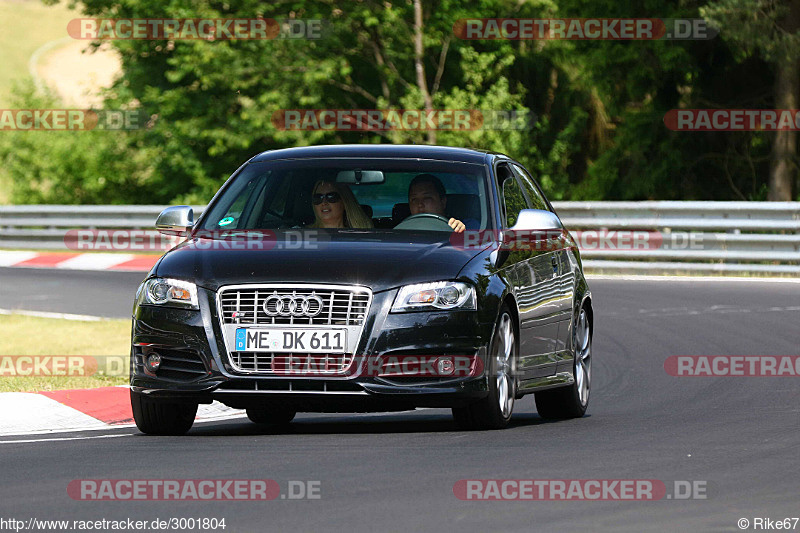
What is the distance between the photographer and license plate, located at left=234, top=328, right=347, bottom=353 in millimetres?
9203

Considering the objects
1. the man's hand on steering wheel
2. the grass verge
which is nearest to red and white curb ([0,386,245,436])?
the grass verge

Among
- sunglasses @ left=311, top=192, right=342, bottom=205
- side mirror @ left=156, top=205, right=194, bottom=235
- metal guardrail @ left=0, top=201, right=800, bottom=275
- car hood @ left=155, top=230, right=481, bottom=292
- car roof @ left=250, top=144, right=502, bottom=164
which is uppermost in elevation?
car roof @ left=250, top=144, right=502, bottom=164

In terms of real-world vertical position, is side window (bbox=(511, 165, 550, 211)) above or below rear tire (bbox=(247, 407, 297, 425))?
above

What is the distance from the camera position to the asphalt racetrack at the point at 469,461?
6.80 metres

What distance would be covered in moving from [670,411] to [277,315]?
3268 millimetres

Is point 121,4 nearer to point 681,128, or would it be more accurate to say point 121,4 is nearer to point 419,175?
point 681,128

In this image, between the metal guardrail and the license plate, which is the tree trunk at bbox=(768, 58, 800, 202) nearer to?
the metal guardrail

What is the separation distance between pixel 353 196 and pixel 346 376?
1.67m

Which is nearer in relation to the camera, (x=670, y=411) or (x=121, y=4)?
(x=670, y=411)

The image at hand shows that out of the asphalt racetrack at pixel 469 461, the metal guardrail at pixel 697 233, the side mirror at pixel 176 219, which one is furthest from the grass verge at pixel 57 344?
the metal guardrail at pixel 697 233

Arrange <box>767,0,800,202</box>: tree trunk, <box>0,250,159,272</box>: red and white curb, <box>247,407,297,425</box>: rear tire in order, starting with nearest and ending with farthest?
<box>247,407,297,425</box>: rear tire, <box>0,250,159,272</box>: red and white curb, <box>767,0,800,202</box>: tree trunk

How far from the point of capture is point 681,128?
3164 centimetres

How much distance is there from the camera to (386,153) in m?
10.7

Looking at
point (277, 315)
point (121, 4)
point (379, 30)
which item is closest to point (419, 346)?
point (277, 315)
